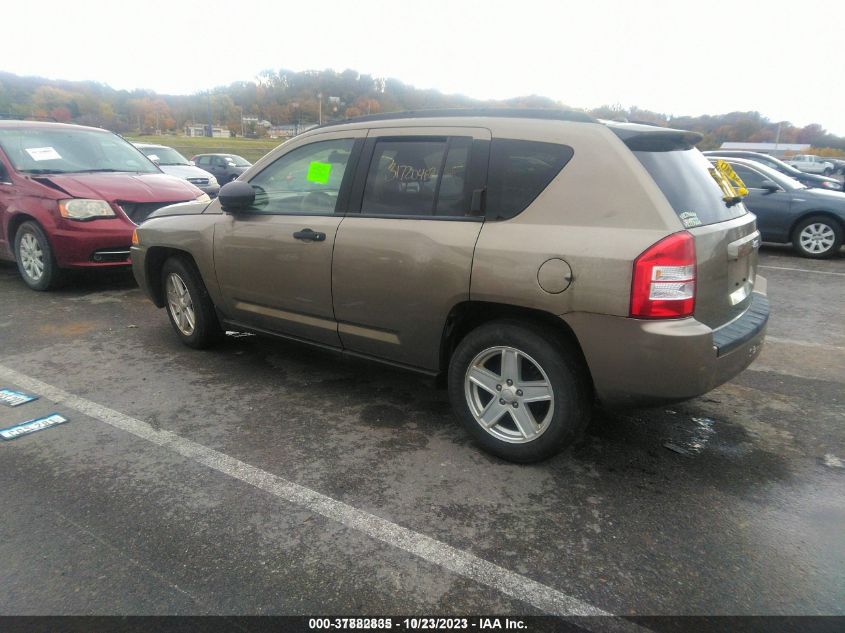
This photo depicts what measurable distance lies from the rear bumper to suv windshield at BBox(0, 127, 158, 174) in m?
6.77

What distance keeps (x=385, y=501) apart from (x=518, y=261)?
132 cm

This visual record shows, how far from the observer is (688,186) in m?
3.02

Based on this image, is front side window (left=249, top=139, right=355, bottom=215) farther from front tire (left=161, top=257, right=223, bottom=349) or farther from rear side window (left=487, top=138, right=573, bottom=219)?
rear side window (left=487, top=138, right=573, bottom=219)

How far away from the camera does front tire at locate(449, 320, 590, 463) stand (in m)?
2.97

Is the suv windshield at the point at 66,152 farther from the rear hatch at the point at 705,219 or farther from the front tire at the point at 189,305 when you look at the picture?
the rear hatch at the point at 705,219

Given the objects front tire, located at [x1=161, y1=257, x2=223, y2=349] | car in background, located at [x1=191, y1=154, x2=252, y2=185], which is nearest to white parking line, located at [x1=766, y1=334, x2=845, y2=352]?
front tire, located at [x1=161, y1=257, x2=223, y2=349]

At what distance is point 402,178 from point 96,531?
2364 millimetres

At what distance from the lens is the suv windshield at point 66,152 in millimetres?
7031

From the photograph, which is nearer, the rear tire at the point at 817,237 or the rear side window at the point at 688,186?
the rear side window at the point at 688,186

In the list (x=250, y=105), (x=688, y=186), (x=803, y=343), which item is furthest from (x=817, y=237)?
(x=250, y=105)

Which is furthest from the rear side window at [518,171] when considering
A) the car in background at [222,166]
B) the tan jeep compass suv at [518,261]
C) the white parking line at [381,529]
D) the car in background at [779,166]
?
the car in background at [222,166]

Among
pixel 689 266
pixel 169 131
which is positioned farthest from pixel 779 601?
pixel 169 131

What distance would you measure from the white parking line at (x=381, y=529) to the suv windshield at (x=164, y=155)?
12.9 meters

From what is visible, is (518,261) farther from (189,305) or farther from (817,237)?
(817,237)
